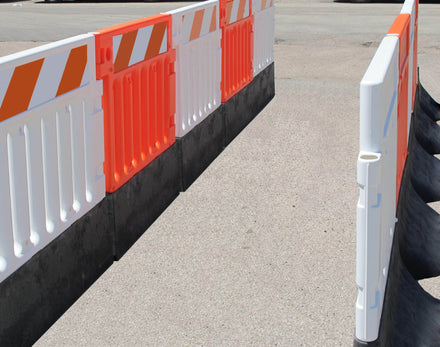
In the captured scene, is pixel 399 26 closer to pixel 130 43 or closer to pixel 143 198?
pixel 130 43

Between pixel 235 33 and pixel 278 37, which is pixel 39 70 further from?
pixel 278 37

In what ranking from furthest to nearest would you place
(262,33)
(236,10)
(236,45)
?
(262,33) < (236,45) < (236,10)

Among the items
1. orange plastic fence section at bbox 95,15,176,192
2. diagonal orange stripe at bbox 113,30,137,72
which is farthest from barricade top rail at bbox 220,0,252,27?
diagonal orange stripe at bbox 113,30,137,72

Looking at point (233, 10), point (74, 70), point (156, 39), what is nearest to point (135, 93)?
point (156, 39)

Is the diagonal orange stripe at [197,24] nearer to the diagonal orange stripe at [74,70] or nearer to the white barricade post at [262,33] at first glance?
the white barricade post at [262,33]

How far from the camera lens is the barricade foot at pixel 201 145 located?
7406 mm

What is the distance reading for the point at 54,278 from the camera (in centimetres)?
486

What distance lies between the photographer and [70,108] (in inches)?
200

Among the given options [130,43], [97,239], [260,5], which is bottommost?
[97,239]

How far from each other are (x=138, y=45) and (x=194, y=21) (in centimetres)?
152

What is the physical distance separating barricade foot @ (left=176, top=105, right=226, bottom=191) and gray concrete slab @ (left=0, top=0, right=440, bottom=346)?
0.11m

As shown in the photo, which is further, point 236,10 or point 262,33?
point 262,33

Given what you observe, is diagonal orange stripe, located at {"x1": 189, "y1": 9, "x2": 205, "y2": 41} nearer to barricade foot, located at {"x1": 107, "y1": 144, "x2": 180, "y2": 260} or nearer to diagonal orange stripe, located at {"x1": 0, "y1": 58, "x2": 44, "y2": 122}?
barricade foot, located at {"x1": 107, "y1": 144, "x2": 180, "y2": 260}

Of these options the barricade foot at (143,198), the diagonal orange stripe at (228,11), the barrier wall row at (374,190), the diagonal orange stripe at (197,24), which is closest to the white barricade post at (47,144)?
the barricade foot at (143,198)
